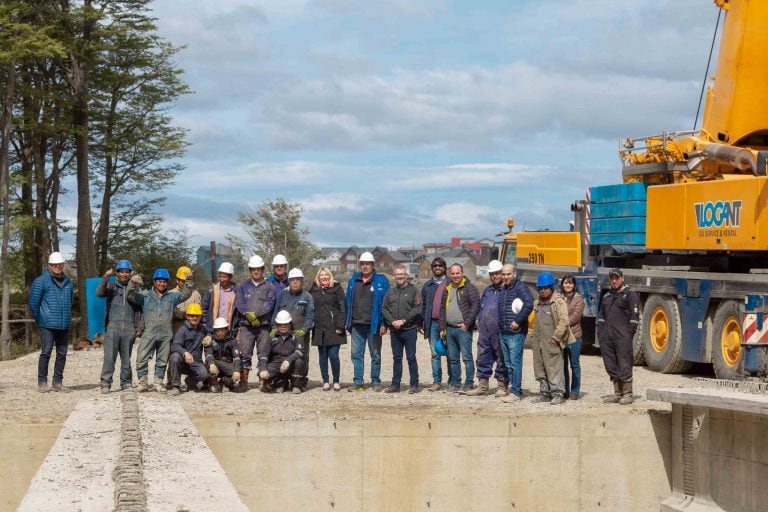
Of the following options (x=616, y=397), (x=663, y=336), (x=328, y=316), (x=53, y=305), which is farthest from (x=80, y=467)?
(x=663, y=336)

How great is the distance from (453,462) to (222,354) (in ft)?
12.1

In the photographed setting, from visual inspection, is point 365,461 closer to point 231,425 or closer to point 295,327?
point 231,425

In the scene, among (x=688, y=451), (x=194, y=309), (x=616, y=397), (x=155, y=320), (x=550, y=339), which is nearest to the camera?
(x=688, y=451)

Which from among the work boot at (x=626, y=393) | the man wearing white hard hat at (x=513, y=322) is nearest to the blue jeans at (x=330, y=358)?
the man wearing white hard hat at (x=513, y=322)

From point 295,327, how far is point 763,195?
6.68 metres

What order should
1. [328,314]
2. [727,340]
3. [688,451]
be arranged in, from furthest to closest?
[727,340], [328,314], [688,451]

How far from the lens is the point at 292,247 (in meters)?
55.8

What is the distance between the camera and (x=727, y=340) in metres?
18.2

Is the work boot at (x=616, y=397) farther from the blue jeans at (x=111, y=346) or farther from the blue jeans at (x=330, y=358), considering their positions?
the blue jeans at (x=111, y=346)

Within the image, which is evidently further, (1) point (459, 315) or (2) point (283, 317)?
(2) point (283, 317)

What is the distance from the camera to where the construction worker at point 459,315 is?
52.3 ft

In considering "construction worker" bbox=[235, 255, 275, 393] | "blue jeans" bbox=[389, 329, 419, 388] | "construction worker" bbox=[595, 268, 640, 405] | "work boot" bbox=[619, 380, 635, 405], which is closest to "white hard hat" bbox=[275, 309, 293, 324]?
"construction worker" bbox=[235, 255, 275, 393]

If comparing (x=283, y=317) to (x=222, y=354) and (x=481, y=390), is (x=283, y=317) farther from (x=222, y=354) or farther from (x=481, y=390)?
(x=481, y=390)

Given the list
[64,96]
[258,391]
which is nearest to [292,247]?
[64,96]
